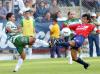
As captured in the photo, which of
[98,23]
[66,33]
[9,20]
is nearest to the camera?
[9,20]

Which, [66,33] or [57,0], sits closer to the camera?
[66,33]

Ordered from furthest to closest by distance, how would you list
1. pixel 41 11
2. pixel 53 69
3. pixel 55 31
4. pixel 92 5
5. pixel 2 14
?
pixel 92 5 → pixel 41 11 → pixel 55 31 → pixel 2 14 → pixel 53 69

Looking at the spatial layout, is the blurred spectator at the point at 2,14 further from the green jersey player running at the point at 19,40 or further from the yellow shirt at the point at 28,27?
the green jersey player running at the point at 19,40

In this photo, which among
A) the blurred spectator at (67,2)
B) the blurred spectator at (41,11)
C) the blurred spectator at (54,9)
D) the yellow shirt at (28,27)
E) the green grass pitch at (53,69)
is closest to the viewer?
the green grass pitch at (53,69)

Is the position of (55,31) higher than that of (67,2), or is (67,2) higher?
(67,2)

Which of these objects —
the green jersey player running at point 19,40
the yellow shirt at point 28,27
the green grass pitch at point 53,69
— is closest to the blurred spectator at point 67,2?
the yellow shirt at point 28,27

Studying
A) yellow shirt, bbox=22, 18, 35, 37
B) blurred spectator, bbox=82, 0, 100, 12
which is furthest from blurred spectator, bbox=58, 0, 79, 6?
yellow shirt, bbox=22, 18, 35, 37

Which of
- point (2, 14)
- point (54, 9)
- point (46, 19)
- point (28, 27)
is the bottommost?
→ point (28, 27)

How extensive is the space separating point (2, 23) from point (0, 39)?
2.78 feet

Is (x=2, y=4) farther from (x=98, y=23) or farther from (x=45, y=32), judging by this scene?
(x=98, y=23)

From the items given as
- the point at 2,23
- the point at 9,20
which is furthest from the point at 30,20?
the point at 9,20

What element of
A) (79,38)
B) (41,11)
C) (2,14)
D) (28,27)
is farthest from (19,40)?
(41,11)

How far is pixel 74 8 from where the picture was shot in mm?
25688

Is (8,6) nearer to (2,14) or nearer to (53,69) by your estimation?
(2,14)
